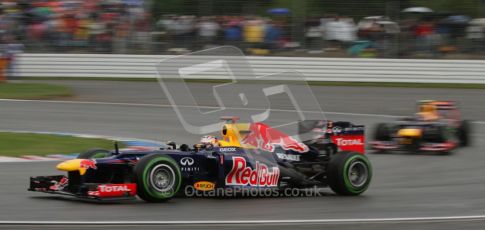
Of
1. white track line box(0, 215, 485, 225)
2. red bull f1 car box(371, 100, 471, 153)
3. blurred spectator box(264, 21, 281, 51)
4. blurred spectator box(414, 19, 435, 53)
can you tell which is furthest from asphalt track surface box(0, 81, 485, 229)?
blurred spectator box(264, 21, 281, 51)

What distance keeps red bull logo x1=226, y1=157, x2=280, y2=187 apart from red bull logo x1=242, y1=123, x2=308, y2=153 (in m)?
0.23

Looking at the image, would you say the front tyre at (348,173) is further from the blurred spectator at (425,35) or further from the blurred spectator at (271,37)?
the blurred spectator at (271,37)

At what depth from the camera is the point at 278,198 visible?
8.59 meters

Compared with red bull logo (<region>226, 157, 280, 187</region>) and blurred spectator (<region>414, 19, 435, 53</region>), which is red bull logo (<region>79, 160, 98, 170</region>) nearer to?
red bull logo (<region>226, 157, 280, 187</region>)

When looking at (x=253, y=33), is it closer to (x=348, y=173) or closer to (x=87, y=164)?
(x=348, y=173)

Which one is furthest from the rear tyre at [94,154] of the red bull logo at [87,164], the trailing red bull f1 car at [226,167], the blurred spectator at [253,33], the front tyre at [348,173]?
the blurred spectator at [253,33]

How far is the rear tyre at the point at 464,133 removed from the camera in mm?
13938

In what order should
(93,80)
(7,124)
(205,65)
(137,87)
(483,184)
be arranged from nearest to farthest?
(205,65) < (483,184) < (7,124) < (137,87) < (93,80)

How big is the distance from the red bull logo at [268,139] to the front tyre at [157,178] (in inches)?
37.8

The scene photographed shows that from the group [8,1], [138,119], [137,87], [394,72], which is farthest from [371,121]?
[8,1]

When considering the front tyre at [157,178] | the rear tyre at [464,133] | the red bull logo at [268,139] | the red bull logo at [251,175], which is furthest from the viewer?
the rear tyre at [464,133]

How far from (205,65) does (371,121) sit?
9.23 meters

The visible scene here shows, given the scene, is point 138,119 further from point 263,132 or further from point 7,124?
point 263,132

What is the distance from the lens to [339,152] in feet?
29.1
